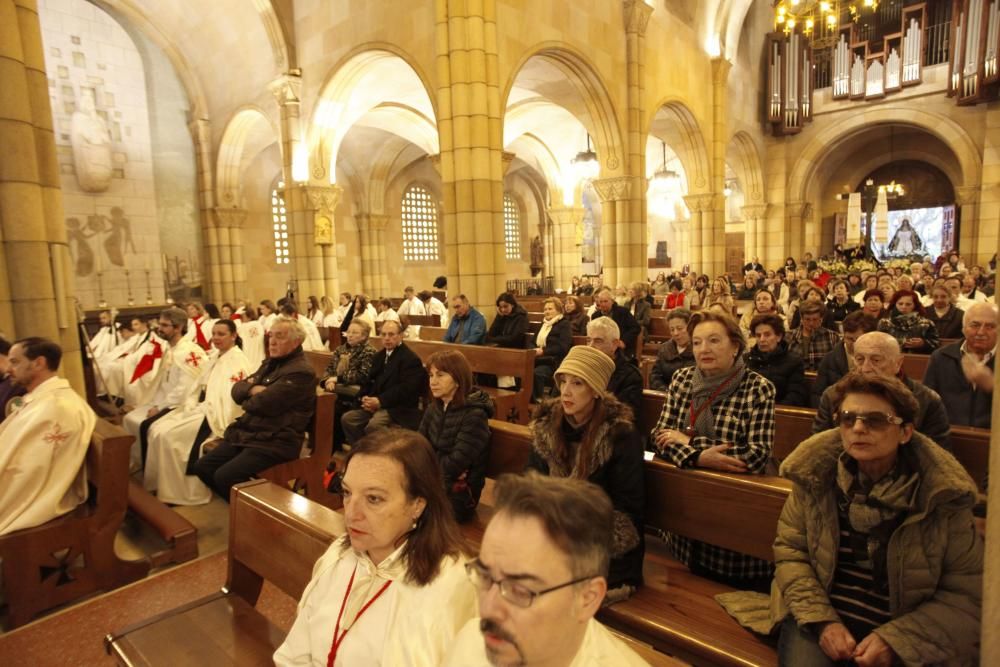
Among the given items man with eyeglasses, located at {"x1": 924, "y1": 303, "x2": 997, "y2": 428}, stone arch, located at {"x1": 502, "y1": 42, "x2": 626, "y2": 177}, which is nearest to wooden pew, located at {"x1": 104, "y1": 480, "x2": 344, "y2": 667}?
man with eyeglasses, located at {"x1": 924, "y1": 303, "x2": 997, "y2": 428}

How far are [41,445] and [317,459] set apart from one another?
1771 mm

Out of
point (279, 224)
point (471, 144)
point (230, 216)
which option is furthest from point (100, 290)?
point (471, 144)

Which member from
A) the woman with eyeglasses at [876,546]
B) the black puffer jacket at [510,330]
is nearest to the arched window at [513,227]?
the black puffer jacket at [510,330]

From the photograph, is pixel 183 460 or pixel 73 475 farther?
pixel 183 460

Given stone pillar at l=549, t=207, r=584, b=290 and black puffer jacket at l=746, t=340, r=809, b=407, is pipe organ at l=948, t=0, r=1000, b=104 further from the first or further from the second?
black puffer jacket at l=746, t=340, r=809, b=407

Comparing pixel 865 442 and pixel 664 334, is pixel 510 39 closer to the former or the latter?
pixel 664 334

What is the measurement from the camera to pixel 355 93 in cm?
1185

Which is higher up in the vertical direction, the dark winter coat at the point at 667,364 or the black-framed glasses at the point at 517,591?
the black-framed glasses at the point at 517,591

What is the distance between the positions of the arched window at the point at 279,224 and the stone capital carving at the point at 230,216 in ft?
7.46

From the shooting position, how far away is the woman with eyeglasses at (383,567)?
158cm

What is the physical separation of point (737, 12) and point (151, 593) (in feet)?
56.2

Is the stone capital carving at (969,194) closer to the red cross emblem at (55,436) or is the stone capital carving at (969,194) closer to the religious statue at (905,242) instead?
the religious statue at (905,242)

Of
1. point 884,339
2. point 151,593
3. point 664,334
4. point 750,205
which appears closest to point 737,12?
point 750,205

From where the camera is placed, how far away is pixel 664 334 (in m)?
8.84
